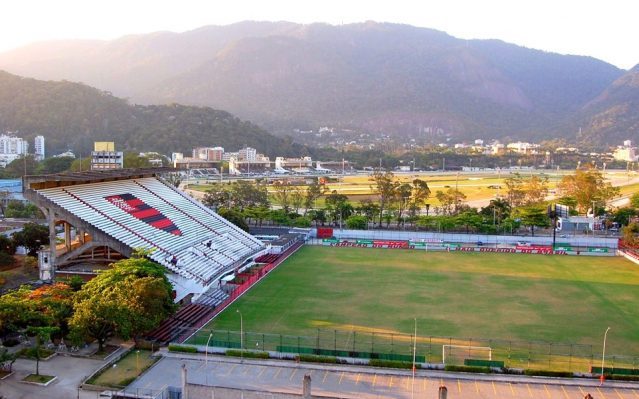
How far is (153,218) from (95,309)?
1816 centimetres

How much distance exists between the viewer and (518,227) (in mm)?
64000

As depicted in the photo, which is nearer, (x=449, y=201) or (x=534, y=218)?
(x=534, y=218)

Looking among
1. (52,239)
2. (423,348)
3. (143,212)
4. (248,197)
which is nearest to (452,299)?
(423,348)

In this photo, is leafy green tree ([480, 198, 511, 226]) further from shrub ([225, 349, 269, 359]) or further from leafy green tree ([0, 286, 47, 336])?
leafy green tree ([0, 286, 47, 336])

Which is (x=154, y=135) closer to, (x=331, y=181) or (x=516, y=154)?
(x=331, y=181)

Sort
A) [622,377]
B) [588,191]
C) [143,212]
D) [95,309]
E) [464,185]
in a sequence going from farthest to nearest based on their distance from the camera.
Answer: [464,185], [588,191], [143,212], [95,309], [622,377]

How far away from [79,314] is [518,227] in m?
50.0

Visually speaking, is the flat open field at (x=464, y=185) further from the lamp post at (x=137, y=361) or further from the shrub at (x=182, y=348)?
the lamp post at (x=137, y=361)

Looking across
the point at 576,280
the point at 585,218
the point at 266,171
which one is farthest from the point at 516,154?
the point at 576,280

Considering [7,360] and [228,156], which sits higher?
[228,156]

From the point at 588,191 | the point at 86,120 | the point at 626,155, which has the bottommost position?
the point at 588,191

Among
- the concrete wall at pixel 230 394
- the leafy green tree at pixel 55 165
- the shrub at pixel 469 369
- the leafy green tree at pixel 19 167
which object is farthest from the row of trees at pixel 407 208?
the concrete wall at pixel 230 394

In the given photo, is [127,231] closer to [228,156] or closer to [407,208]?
[407,208]

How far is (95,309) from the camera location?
1012 inches
